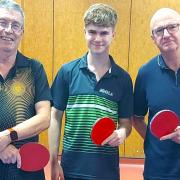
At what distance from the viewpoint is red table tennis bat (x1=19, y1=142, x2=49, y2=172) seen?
223cm

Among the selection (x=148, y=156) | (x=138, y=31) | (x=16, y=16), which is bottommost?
(x=148, y=156)

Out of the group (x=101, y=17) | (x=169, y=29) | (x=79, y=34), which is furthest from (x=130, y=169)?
(x=101, y=17)

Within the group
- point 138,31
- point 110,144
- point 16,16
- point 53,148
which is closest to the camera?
point 16,16

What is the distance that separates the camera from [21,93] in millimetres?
2318

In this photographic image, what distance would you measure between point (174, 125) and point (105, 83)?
58 centimetres

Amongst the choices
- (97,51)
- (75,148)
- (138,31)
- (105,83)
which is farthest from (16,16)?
(138,31)

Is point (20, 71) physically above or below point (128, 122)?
above

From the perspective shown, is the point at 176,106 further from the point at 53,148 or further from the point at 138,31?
the point at 138,31

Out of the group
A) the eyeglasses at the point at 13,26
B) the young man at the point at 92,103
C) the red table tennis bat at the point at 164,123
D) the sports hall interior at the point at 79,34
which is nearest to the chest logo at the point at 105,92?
the young man at the point at 92,103

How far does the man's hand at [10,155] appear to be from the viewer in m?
2.19

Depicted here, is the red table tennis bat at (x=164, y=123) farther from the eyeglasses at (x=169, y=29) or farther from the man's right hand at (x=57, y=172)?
the man's right hand at (x=57, y=172)

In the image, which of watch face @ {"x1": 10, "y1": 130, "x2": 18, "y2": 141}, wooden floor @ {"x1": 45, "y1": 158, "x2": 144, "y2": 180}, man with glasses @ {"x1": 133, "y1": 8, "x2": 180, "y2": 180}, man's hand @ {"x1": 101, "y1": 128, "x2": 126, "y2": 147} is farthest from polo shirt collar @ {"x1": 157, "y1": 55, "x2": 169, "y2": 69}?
wooden floor @ {"x1": 45, "y1": 158, "x2": 144, "y2": 180}

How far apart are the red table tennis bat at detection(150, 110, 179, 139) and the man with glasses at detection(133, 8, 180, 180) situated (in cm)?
12

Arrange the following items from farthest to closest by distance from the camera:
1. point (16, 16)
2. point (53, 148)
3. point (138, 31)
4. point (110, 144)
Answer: point (138, 31), point (53, 148), point (110, 144), point (16, 16)
